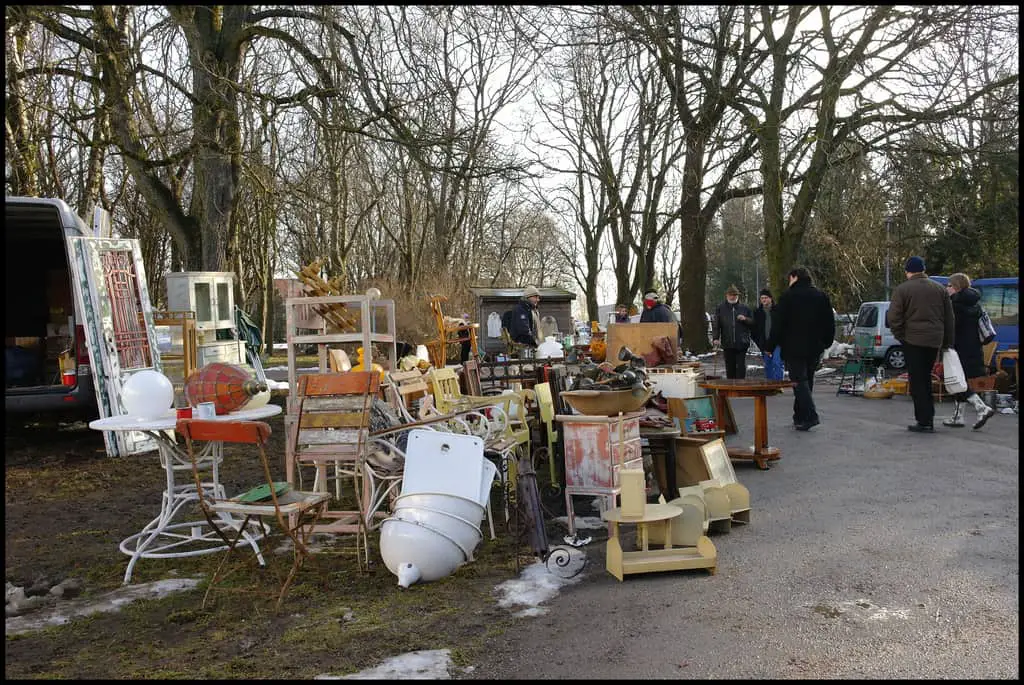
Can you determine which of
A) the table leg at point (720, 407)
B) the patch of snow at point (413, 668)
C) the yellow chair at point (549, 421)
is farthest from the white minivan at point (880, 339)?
the patch of snow at point (413, 668)

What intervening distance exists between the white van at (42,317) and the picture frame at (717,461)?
260 inches

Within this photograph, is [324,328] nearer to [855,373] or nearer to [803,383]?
[803,383]

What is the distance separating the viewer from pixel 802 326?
9.93 meters

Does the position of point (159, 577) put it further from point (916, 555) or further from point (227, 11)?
point (227, 11)

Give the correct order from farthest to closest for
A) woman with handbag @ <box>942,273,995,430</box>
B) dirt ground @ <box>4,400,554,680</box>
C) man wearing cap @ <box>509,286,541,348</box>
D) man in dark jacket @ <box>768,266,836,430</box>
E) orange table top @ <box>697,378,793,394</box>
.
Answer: man wearing cap @ <box>509,286,541,348</box> < woman with handbag @ <box>942,273,995,430</box> < man in dark jacket @ <box>768,266,836,430</box> < orange table top @ <box>697,378,793,394</box> < dirt ground @ <box>4,400,554,680</box>

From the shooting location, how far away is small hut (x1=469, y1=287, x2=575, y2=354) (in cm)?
2116

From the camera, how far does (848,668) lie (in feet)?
11.8

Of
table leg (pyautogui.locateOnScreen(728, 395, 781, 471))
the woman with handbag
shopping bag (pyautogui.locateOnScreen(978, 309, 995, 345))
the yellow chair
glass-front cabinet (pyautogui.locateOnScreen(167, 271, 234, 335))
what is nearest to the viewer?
the yellow chair

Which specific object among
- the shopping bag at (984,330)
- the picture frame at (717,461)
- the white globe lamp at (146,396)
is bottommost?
the picture frame at (717,461)

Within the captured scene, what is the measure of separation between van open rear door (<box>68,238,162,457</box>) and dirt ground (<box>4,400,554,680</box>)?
2.54 metres

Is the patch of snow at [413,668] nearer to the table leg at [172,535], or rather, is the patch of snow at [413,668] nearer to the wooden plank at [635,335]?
the table leg at [172,535]

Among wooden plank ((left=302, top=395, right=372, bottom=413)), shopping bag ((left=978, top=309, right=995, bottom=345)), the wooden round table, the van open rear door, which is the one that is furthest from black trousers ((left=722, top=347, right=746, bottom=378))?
wooden plank ((left=302, top=395, right=372, bottom=413))

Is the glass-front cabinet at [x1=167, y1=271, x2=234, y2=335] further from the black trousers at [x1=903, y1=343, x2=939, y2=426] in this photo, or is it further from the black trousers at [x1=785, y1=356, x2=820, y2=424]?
the black trousers at [x1=903, y1=343, x2=939, y2=426]

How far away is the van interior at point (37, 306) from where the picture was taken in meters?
11.2
